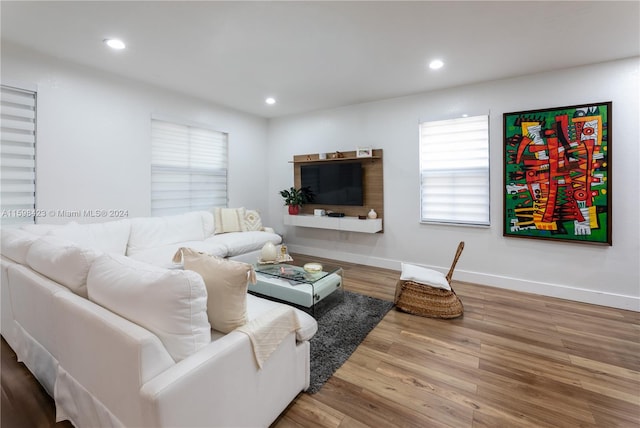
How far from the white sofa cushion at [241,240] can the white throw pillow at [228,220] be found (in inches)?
4.9

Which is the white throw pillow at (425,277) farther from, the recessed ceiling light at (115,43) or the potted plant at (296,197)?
the recessed ceiling light at (115,43)

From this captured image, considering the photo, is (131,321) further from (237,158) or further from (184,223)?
(237,158)

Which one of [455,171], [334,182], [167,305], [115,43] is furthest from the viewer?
[334,182]

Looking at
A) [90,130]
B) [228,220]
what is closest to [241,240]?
[228,220]

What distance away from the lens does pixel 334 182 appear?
470cm

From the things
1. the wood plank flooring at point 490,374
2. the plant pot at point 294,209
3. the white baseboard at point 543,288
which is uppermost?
the plant pot at point 294,209

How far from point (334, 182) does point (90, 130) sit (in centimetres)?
326

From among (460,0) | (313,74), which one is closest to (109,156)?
(313,74)

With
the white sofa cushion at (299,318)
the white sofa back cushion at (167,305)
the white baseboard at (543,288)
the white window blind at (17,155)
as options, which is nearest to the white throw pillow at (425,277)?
the white baseboard at (543,288)

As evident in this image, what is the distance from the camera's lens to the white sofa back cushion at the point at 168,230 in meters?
3.34

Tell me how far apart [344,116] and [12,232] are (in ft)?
13.6

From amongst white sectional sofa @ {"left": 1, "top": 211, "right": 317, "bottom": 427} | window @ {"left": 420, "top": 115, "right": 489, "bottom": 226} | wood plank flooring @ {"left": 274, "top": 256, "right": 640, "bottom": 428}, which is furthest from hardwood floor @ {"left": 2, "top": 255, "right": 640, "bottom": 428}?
window @ {"left": 420, "top": 115, "right": 489, "bottom": 226}

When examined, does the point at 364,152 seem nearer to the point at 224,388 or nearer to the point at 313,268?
the point at 313,268

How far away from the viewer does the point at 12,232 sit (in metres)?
2.27
